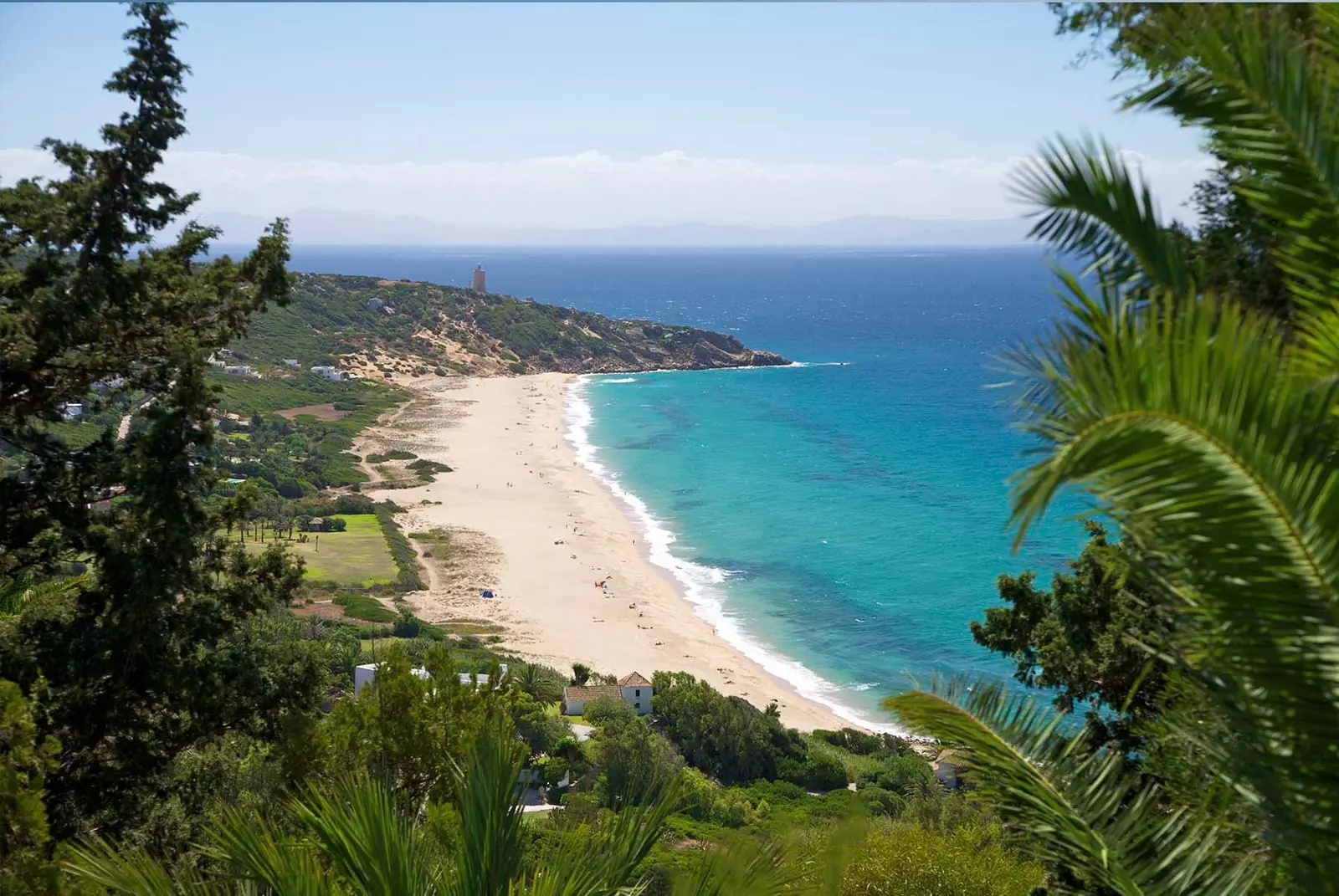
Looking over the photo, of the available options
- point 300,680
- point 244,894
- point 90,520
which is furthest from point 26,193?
point 244,894

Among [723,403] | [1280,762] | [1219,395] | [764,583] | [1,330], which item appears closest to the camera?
[1219,395]

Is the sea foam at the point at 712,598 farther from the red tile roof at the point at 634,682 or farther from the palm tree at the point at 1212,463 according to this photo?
the palm tree at the point at 1212,463

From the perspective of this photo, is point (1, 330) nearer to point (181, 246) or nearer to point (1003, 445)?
point (181, 246)

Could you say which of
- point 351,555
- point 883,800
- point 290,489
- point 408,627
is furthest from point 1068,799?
point 290,489

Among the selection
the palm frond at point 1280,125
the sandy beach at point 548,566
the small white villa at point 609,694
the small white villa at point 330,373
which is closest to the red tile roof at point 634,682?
the small white villa at point 609,694

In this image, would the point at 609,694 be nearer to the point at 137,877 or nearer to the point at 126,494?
the point at 126,494

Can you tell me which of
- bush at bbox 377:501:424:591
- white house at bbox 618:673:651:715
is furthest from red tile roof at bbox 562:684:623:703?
bush at bbox 377:501:424:591

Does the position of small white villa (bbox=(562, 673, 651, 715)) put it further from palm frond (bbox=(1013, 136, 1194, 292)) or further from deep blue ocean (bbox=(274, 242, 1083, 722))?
palm frond (bbox=(1013, 136, 1194, 292))
